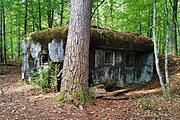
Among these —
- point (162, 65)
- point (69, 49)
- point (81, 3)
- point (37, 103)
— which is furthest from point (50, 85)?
point (162, 65)

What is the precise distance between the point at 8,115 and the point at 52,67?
111 inches

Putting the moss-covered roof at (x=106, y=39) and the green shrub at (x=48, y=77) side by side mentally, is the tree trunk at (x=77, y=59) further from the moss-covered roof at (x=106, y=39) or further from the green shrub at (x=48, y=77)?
the moss-covered roof at (x=106, y=39)

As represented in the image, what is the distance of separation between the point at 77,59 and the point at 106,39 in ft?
10.1

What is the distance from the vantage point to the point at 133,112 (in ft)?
14.9

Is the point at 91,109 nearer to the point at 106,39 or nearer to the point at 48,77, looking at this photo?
the point at 48,77

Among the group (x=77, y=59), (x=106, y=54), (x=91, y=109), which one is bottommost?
(x=91, y=109)

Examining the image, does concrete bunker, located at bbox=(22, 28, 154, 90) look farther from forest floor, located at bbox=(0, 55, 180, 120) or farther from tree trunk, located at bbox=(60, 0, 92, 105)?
forest floor, located at bbox=(0, 55, 180, 120)

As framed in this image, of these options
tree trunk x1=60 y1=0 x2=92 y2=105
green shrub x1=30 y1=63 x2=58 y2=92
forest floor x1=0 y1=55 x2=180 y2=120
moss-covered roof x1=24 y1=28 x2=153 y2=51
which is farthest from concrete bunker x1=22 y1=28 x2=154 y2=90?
forest floor x1=0 y1=55 x2=180 y2=120


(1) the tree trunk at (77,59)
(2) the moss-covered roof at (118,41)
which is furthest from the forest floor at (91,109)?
(2) the moss-covered roof at (118,41)

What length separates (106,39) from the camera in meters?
7.60

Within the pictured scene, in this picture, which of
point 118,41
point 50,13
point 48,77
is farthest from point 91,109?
point 50,13

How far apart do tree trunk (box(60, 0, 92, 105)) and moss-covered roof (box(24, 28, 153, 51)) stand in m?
1.87

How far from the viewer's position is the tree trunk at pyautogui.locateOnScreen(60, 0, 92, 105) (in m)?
4.79

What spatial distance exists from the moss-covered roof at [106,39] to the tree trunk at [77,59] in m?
1.87
